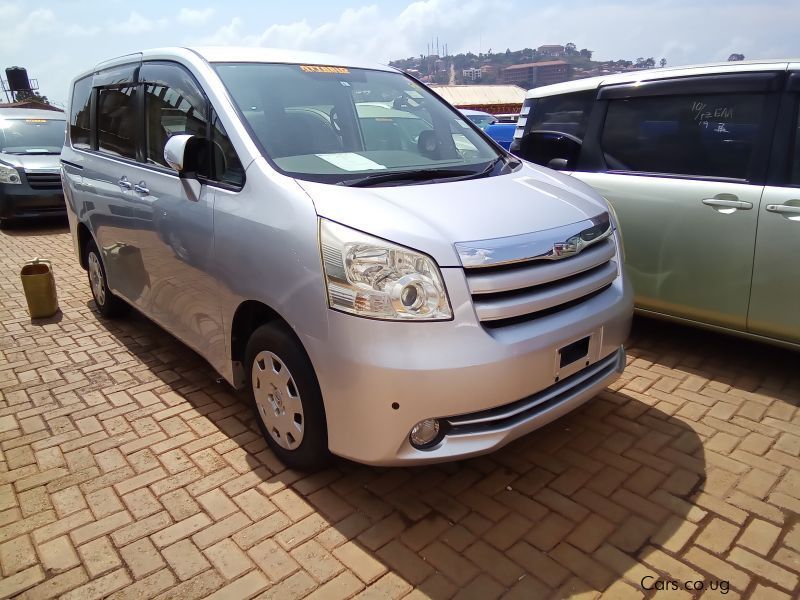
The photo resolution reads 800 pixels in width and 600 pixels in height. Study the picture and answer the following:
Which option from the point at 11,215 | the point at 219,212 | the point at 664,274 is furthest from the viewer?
the point at 11,215

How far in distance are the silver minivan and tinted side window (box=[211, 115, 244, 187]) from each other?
1 cm

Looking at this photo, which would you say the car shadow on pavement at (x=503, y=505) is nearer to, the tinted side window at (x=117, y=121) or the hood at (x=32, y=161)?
the tinted side window at (x=117, y=121)

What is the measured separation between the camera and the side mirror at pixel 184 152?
2898mm

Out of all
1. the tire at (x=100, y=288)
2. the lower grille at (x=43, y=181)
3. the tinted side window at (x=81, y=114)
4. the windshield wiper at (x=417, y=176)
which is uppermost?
the tinted side window at (x=81, y=114)

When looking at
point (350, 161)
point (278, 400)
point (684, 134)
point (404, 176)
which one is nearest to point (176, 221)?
point (350, 161)

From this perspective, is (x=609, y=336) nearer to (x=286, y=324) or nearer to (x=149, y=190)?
(x=286, y=324)

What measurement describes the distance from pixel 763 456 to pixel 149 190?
143 inches

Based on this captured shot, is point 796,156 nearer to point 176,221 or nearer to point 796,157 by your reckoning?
point 796,157

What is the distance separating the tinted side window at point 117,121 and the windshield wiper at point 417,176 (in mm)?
1983

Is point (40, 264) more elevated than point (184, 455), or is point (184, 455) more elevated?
point (40, 264)

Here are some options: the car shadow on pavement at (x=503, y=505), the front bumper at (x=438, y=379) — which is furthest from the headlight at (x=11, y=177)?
the front bumper at (x=438, y=379)

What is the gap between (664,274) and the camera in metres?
3.87

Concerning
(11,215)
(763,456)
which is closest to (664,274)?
(763,456)

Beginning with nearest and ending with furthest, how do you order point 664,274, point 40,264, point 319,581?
point 319,581, point 664,274, point 40,264
